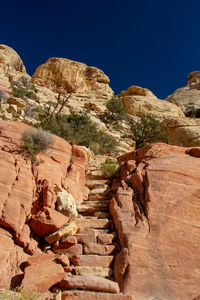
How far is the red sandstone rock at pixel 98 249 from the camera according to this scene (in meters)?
4.69

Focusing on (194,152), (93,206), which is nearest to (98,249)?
(93,206)

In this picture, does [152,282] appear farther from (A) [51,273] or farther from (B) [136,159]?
(B) [136,159]

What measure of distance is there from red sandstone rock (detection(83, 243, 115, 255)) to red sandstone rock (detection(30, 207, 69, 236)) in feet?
2.46

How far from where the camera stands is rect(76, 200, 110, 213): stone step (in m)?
6.08

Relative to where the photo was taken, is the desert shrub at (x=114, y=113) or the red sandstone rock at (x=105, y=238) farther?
the desert shrub at (x=114, y=113)

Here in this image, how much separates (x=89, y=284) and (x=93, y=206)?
2.61 meters

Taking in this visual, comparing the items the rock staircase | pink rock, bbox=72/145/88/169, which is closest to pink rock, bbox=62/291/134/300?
the rock staircase

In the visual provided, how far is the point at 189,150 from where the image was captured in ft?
24.1

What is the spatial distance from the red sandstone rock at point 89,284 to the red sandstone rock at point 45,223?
1.28 metres

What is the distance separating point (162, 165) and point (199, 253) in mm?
2439

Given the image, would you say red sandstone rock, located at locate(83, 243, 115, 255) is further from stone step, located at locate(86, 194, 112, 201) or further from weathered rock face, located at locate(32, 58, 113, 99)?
weathered rock face, located at locate(32, 58, 113, 99)

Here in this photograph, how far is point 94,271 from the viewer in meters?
4.28

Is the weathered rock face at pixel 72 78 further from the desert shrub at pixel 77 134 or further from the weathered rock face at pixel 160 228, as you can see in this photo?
the weathered rock face at pixel 160 228

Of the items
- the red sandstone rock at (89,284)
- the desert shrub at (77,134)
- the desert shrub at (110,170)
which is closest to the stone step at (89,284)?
the red sandstone rock at (89,284)
